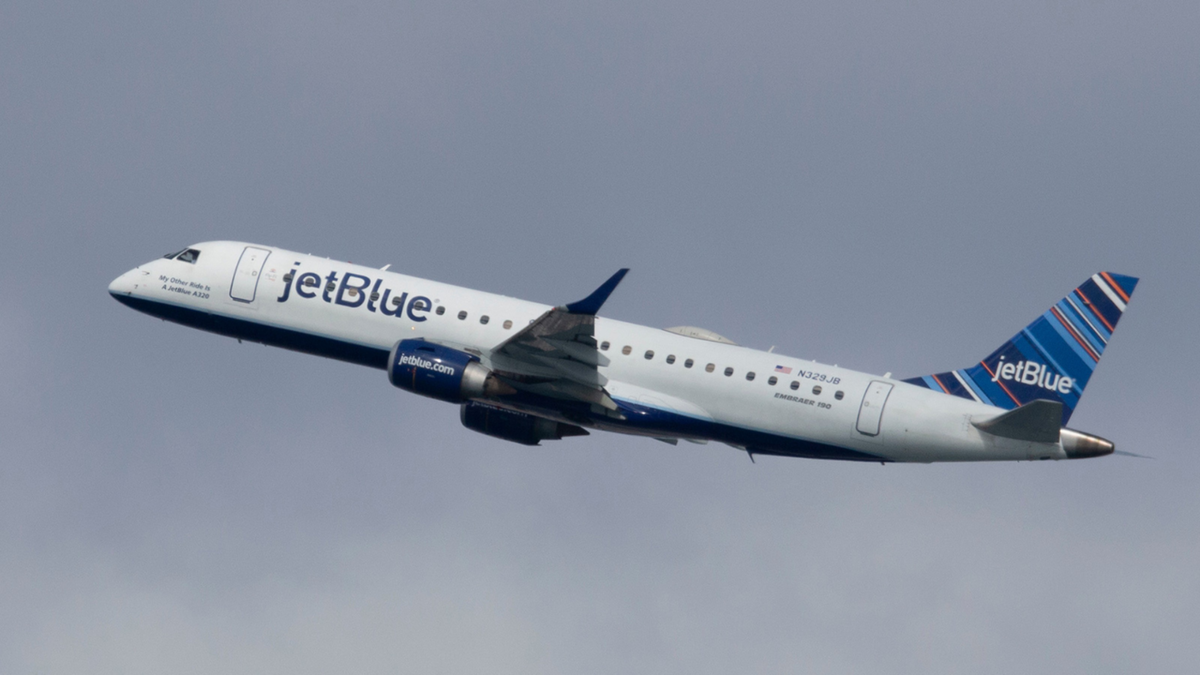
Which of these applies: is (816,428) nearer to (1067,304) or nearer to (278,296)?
(1067,304)

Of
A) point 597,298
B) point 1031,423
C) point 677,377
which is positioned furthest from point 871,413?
point 597,298

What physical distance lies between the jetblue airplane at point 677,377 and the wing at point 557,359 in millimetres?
49

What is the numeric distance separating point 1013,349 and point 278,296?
1059 inches

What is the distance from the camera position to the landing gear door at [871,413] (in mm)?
51156

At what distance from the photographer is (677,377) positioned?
174 ft

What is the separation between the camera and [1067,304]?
2104 inches

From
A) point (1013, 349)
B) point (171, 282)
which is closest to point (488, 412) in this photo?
point (171, 282)

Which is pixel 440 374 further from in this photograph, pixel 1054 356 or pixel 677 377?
pixel 1054 356

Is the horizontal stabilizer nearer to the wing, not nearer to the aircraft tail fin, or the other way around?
the aircraft tail fin

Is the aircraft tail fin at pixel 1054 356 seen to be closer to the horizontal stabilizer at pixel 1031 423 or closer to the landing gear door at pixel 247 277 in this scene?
the horizontal stabilizer at pixel 1031 423

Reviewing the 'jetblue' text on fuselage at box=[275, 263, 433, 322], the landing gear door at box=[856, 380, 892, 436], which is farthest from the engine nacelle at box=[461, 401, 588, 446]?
the landing gear door at box=[856, 380, 892, 436]

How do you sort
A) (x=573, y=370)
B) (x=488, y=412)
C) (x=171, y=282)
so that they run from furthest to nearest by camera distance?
(x=171, y=282) → (x=488, y=412) → (x=573, y=370)

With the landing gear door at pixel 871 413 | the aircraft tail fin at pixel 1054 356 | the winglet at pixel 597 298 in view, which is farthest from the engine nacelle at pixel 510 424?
the aircraft tail fin at pixel 1054 356

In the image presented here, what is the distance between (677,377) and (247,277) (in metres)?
17.2
